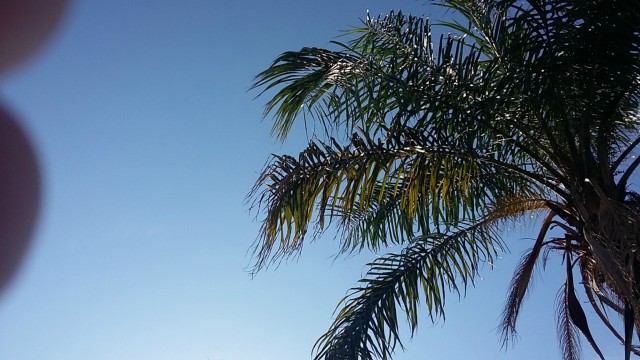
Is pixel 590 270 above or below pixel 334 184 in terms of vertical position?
below

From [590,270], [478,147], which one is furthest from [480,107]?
[590,270]

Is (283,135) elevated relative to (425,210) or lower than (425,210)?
elevated

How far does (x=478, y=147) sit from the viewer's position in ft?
24.4

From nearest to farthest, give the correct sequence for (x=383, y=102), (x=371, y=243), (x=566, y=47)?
(x=566, y=47) < (x=383, y=102) < (x=371, y=243)

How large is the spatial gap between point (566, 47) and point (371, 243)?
335 cm

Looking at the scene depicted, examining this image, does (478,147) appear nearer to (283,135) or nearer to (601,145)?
(601,145)

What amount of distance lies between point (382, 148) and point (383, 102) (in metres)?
0.49

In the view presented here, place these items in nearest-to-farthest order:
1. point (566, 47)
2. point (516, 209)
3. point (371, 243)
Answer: point (566, 47)
point (516, 209)
point (371, 243)

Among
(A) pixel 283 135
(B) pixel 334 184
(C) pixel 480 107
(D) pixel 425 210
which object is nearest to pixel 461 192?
(D) pixel 425 210

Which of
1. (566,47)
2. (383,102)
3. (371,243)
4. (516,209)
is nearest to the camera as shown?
(566,47)

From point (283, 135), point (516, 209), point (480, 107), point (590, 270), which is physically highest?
point (283, 135)

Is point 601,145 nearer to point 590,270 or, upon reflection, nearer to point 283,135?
point 590,270

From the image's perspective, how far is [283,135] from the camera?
7.62m

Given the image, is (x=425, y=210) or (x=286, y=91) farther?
(x=425, y=210)
